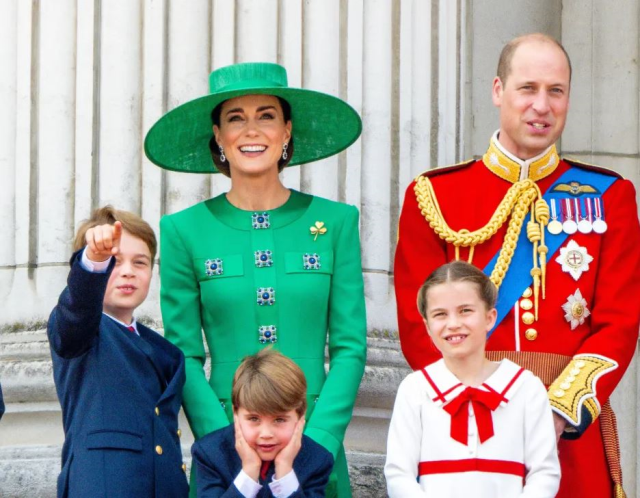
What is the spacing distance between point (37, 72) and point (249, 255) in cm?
169

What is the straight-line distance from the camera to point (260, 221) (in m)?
5.85

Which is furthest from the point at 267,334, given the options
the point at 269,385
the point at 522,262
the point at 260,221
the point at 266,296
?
the point at 522,262

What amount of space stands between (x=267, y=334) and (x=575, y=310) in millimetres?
967

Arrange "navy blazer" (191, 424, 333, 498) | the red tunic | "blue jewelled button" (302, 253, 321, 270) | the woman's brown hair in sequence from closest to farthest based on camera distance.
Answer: "navy blazer" (191, 424, 333, 498), the red tunic, "blue jewelled button" (302, 253, 321, 270), the woman's brown hair

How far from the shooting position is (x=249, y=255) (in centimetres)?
581

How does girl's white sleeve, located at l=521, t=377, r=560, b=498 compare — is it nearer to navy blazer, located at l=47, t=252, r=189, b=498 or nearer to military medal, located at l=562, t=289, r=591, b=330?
military medal, located at l=562, t=289, r=591, b=330

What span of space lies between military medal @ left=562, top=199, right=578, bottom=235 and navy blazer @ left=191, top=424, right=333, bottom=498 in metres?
1.07

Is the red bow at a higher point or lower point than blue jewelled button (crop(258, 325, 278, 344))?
lower

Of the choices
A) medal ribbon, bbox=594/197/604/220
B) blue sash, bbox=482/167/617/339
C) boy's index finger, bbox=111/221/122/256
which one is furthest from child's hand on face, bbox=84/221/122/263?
A: medal ribbon, bbox=594/197/604/220

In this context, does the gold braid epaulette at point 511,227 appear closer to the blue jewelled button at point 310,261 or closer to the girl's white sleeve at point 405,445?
the blue jewelled button at point 310,261

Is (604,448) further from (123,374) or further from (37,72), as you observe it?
(37,72)

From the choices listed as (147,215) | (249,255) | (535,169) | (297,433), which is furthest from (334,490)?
(147,215)

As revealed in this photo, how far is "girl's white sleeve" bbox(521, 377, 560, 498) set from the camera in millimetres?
5180

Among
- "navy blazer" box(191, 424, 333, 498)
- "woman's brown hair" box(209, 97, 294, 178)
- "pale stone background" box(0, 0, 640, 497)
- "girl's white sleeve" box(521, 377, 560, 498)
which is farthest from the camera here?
"pale stone background" box(0, 0, 640, 497)
